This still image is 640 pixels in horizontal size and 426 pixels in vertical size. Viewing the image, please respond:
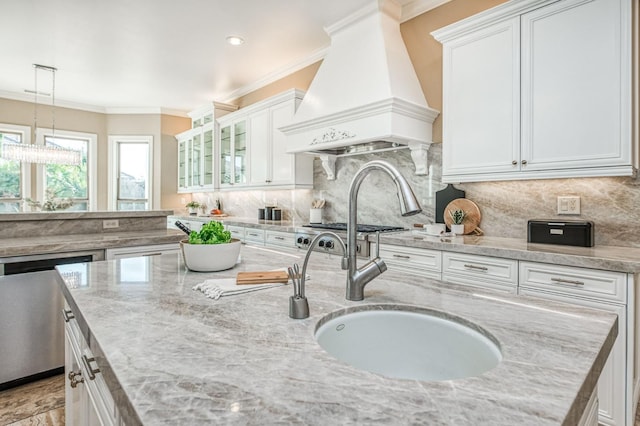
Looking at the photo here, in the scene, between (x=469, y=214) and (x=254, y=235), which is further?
(x=254, y=235)

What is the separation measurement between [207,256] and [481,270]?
61.1 inches

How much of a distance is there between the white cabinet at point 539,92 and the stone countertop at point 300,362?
142 centimetres

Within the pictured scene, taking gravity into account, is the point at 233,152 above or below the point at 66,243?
above

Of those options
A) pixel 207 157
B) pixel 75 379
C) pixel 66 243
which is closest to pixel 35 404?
pixel 66 243

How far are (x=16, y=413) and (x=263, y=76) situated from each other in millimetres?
4203

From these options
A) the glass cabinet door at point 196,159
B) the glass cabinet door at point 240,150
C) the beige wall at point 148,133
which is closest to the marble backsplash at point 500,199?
the glass cabinet door at point 240,150

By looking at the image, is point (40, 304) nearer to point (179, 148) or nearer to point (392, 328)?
point (392, 328)

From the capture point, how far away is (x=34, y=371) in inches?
88.0

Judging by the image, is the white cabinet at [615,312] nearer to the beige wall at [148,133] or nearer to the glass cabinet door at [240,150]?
the glass cabinet door at [240,150]

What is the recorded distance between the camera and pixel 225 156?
512 centimetres

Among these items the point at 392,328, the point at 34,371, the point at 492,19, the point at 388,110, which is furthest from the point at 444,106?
the point at 34,371

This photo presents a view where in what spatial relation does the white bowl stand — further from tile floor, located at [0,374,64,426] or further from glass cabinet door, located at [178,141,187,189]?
glass cabinet door, located at [178,141,187,189]

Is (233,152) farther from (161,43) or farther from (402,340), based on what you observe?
(402,340)

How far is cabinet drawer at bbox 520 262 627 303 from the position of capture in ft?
5.36
